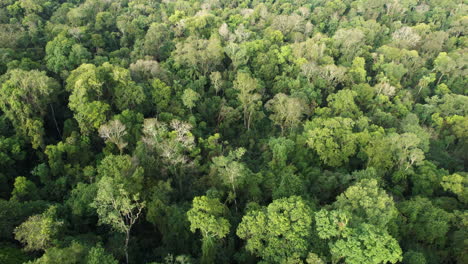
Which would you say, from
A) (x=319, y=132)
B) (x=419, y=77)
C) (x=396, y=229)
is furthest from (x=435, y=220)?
(x=419, y=77)

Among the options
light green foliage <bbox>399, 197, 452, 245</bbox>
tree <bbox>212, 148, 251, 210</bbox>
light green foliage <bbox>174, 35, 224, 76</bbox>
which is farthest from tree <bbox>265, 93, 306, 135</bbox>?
light green foliage <bbox>399, 197, 452, 245</bbox>

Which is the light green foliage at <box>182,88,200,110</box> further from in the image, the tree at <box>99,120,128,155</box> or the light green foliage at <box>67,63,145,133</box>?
the tree at <box>99,120,128,155</box>

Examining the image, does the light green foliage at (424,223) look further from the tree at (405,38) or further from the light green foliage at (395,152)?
the tree at (405,38)

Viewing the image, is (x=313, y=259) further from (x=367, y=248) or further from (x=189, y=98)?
(x=189, y=98)

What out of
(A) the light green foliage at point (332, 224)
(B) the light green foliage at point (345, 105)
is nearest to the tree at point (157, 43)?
(B) the light green foliage at point (345, 105)

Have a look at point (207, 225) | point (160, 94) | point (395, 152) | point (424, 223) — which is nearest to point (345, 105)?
point (395, 152)

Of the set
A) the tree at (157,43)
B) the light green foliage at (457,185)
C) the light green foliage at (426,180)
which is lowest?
the light green foliage at (426,180)
